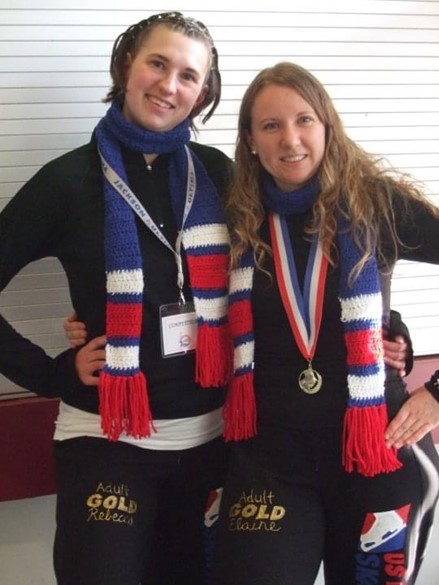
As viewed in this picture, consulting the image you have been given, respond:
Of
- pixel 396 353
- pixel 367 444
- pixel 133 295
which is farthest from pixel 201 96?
pixel 367 444

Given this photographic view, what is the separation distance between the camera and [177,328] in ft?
4.34

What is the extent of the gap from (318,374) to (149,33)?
29.9 inches

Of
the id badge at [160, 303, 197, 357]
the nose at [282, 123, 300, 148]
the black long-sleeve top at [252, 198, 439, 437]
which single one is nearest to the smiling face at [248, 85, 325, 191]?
the nose at [282, 123, 300, 148]

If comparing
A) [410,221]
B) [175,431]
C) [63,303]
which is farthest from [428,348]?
[63,303]

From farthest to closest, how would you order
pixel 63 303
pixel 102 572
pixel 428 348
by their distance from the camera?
pixel 428 348 → pixel 63 303 → pixel 102 572

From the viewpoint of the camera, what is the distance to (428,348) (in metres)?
1.89

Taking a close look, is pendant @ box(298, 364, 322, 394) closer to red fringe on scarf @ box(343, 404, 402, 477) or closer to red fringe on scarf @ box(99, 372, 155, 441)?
red fringe on scarf @ box(343, 404, 402, 477)

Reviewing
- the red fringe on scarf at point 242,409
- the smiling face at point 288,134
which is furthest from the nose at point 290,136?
the red fringe on scarf at point 242,409

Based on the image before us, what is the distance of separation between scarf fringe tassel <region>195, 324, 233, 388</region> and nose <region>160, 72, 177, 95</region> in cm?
47

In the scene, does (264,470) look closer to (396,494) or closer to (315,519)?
(315,519)

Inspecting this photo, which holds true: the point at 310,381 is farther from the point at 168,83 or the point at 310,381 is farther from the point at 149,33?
the point at 149,33

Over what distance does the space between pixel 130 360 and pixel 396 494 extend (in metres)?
0.57

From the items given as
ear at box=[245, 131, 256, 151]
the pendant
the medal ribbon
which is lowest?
the pendant

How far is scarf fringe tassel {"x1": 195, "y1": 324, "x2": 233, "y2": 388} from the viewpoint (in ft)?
4.30
